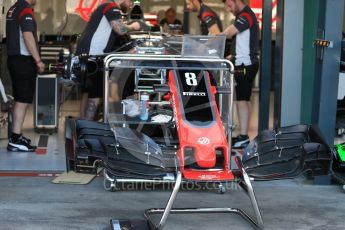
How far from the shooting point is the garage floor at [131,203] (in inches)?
215

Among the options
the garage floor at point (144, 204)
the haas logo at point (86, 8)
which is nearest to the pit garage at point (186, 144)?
the garage floor at point (144, 204)

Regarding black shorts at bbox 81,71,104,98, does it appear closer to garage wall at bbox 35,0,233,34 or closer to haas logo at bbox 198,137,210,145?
haas logo at bbox 198,137,210,145

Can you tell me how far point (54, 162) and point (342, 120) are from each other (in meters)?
2.90

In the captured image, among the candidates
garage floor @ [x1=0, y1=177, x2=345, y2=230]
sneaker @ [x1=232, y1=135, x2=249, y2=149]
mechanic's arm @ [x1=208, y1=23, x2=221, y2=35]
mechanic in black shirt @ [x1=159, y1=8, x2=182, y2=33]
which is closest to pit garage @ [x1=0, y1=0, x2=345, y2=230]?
garage floor @ [x1=0, y1=177, x2=345, y2=230]

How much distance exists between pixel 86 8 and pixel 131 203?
6.75 m

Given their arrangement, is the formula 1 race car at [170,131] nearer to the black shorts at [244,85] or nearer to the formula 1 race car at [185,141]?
the formula 1 race car at [185,141]

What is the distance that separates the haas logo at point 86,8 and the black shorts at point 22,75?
4343 mm

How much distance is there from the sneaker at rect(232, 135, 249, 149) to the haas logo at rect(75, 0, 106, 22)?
4.72m

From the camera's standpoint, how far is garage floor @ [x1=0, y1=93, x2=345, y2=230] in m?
5.46

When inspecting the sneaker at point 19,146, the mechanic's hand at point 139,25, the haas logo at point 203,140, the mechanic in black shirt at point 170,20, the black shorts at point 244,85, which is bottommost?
the sneaker at point 19,146

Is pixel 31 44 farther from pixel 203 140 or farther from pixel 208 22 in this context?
pixel 203 140

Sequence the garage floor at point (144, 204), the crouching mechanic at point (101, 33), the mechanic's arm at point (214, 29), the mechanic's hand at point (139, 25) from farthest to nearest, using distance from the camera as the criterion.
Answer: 1. the mechanic's arm at point (214, 29)
2. the mechanic's hand at point (139, 25)
3. the crouching mechanic at point (101, 33)
4. the garage floor at point (144, 204)

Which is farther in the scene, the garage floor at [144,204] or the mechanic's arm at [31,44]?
the mechanic's arm at [31,44]

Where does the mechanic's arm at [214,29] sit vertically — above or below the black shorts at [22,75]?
above
